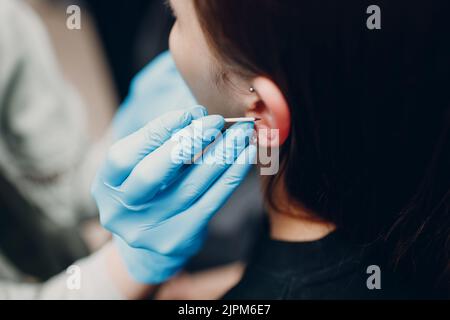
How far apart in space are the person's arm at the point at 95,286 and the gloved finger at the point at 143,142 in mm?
230

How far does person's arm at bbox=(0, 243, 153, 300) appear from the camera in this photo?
0.83 metres

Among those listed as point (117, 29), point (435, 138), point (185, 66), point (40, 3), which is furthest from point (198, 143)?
point (40, 3)

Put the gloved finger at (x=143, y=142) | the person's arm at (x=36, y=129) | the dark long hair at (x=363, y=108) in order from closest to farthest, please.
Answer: the dark long hair at (x=363, y=108) → the gloved finger at (x=143, y=142) → the person's arm at (x=36, y=129)

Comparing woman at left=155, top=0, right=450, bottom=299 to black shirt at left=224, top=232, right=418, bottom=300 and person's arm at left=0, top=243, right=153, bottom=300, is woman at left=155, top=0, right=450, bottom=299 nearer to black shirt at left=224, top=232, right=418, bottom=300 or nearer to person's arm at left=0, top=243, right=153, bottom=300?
black shirt at left=224, top=232, right=418, bottom=300

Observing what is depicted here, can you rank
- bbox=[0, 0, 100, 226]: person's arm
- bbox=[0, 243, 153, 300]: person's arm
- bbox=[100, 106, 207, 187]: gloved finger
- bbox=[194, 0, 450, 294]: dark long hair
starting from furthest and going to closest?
1. bbox=[0, 0, 100, 226]: person's arm
2. bbox=[0, 243, 153, 300]: person's arm
3. bbox=[100, 106, 207, 187]: gloved finger
4. bbox=[194, 0, 450, 294]: dark long hair

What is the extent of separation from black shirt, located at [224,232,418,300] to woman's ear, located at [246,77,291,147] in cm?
19

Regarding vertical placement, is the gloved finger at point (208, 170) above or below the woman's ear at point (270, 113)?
below

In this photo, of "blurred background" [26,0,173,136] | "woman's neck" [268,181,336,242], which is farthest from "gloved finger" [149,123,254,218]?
"blurred background" [26,0,173,136]

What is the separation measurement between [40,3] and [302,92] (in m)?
2.24

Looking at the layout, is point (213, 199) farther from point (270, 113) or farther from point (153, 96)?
point (153, 96)

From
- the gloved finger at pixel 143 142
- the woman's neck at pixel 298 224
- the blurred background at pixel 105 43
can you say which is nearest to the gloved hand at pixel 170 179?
the gloved finger at pixel 143 142

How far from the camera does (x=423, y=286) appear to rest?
736mm

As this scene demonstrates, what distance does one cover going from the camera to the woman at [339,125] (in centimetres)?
58

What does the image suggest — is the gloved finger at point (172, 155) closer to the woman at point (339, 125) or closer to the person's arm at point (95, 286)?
the woman at point (339, 125)
